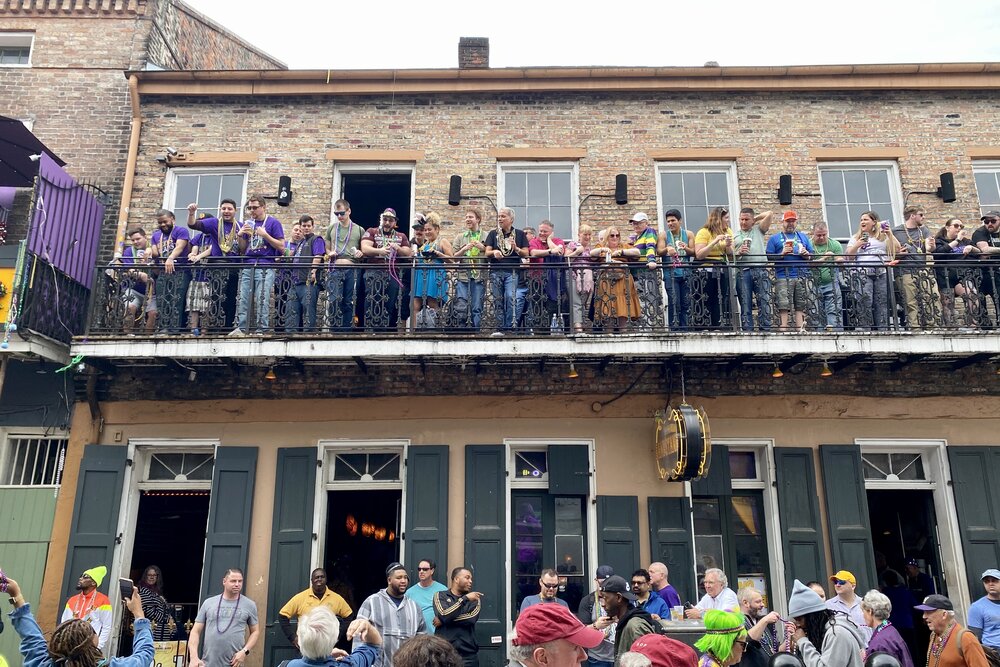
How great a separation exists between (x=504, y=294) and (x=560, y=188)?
256 centimetres

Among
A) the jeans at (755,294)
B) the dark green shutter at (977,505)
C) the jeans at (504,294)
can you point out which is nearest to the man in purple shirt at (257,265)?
the jeans at (504,294)

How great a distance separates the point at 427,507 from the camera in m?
9.30

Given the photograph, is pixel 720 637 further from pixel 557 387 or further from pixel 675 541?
pixel 557 387

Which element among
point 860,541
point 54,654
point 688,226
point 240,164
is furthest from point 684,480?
point 240,164

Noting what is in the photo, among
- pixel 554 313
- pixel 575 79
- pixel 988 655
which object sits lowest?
pixel 988 655

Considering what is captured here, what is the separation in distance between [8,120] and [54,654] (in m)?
8.00

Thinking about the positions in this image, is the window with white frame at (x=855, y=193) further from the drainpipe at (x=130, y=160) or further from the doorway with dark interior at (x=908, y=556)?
the drainpipe at (x=130, y=160)

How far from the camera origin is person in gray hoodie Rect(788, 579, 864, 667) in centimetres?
491

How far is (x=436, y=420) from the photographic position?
31.7 ft

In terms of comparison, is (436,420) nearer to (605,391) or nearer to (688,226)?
(605,391)

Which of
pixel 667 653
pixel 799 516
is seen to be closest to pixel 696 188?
pixel 799 516

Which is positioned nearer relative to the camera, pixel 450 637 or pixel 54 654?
pixel 54 654

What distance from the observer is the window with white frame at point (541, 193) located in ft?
35.9

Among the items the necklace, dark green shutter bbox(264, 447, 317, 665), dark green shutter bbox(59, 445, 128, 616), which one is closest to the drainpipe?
dark green shutter bbox(59, 445, 128, 616)
